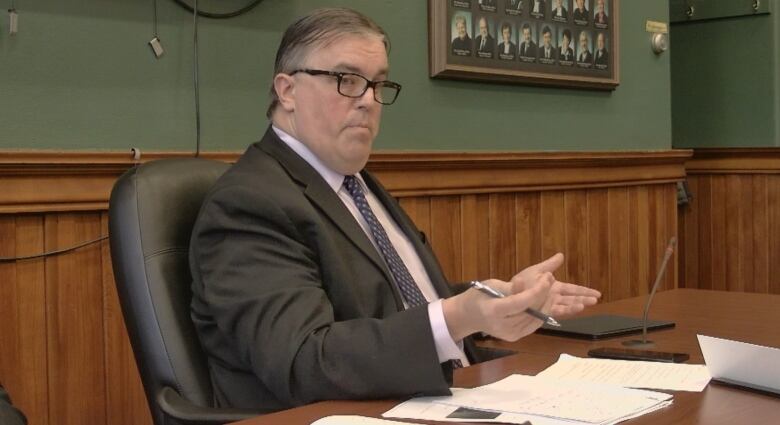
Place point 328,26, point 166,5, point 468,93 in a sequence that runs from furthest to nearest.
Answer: point 468,93, point 166,5, point 328,26

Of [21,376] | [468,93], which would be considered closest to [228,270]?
[21,376]

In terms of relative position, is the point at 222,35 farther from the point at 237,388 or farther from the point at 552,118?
the point at 552,118

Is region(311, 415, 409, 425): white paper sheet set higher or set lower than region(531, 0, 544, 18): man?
lower

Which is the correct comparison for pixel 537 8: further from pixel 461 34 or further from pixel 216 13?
pixel 216 13

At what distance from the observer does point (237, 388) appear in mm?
1700

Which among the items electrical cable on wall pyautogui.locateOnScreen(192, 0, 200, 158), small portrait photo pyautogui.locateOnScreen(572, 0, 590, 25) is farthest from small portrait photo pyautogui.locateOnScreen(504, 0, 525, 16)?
electrical cable on wall pyautogui.locateOnScreen(192, 0, 200, 158)

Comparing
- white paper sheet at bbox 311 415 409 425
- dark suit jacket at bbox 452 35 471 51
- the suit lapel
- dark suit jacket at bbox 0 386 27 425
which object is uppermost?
dark suit jacket at bbox 452 35 471 51

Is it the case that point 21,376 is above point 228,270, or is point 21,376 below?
below

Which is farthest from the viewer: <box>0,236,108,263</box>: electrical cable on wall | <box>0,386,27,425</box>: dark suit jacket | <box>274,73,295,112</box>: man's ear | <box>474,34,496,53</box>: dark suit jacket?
<box>474,34,496,53</box>: dark suit jacket

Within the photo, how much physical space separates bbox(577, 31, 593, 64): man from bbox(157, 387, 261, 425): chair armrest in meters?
2.53

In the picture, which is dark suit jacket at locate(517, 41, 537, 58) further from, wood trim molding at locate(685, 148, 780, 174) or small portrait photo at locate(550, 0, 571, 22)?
wood trim molding at locate(685, 148, 780, 174)

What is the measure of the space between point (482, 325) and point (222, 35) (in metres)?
1.47

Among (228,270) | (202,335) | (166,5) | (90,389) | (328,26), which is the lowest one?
(90,389)

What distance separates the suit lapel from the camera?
5.85 feet
